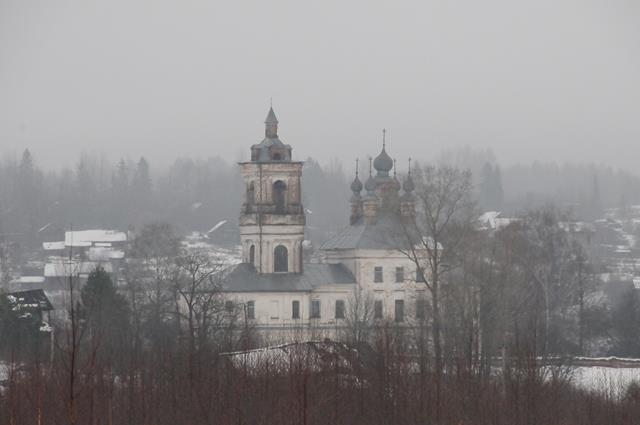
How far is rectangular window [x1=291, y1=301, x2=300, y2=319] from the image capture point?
83500 millimetres

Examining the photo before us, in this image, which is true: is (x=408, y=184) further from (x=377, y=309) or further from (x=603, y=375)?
(x=603, y=375)

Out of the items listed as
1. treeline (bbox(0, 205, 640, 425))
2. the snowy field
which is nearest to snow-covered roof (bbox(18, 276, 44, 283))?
treeline (bbox(0, 205, 640, 425))

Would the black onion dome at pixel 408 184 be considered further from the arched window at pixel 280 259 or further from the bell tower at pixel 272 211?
the arched window at pixel 280 259

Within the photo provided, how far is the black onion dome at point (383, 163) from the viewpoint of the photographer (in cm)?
9019

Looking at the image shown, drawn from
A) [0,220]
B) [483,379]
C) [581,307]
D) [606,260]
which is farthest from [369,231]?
[0,220]

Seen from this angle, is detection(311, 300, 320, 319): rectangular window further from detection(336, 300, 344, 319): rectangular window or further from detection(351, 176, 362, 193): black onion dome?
detection(351, 176, 362, 193): black onion dome

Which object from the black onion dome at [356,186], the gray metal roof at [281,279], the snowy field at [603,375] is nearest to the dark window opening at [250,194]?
the gray metal roof at [281,279]

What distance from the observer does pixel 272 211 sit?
84.0 m

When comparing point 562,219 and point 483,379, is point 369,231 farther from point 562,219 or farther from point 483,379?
point 483,379

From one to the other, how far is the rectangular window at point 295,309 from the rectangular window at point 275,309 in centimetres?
72

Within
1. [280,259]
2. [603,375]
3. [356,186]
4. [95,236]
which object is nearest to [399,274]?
[280,259]

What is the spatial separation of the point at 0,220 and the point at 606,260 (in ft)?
168

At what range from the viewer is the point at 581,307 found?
251 feet

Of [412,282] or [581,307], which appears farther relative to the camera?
[412,282]
